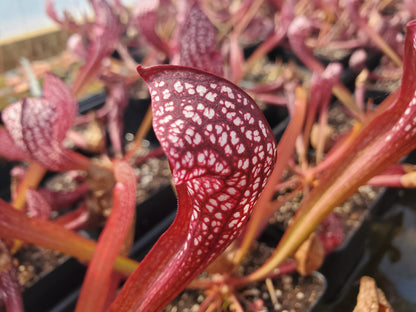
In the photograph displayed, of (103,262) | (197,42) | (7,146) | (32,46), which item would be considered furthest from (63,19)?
(103,262)

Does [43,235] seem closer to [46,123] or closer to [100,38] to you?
[46,123]

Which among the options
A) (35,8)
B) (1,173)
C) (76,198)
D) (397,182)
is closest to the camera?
(397,182)

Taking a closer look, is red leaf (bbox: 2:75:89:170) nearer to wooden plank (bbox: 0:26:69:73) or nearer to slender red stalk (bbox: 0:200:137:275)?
slender red stalk (bbox: 0:200:137:275)

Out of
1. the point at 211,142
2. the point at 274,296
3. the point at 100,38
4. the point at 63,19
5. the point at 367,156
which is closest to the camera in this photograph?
the point at 211,142

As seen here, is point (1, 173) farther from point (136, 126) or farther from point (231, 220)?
point (231, 220)

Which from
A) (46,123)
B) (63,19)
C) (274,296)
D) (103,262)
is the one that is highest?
(63,19)

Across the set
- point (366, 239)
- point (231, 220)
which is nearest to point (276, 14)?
point (366, 239)
